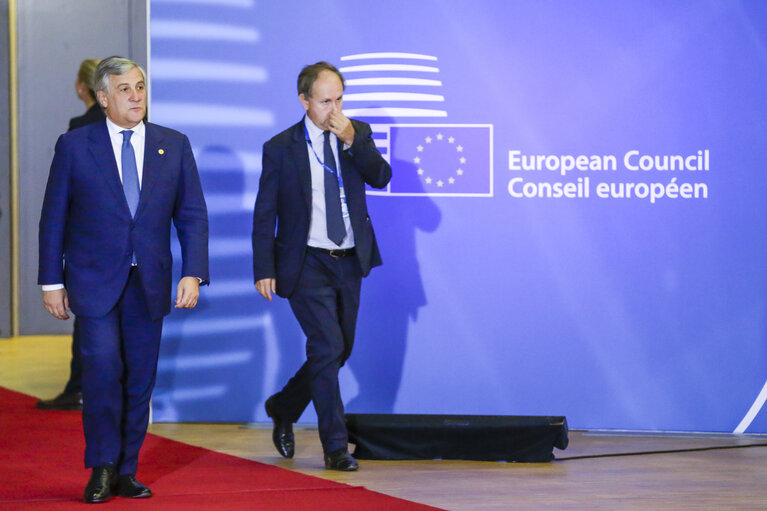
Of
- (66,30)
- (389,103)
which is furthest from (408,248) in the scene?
(66,30)

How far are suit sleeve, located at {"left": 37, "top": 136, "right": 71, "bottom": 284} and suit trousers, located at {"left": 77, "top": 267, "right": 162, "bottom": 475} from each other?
20 centimetres

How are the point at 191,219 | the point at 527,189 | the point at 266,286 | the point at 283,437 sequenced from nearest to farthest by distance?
the point at 191,219, the point at 266,286, the point at 283,437, the point at 527,189

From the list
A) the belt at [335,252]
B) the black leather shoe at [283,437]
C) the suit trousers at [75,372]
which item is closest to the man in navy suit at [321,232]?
the belt at [335,252]

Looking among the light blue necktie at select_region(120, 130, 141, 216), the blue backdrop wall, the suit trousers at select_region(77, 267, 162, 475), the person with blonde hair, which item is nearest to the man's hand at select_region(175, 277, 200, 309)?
the suit trousers at select_region(77, 267, 162, 475)

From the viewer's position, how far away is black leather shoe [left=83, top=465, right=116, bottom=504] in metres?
3.85

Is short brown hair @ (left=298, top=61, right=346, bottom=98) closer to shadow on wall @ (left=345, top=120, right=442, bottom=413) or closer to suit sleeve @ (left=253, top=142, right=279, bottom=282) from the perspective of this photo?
suit sleeve @ (left=253, top=142, right=279, bottom=282)

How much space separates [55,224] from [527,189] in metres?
2.48

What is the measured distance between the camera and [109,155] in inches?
154

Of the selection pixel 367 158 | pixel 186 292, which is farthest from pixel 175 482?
pixel 367 158

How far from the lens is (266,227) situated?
458cm

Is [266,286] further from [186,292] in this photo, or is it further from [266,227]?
[186,292]

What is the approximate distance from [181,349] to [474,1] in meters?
2.34

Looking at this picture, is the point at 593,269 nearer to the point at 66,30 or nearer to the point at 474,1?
the point at 474,1

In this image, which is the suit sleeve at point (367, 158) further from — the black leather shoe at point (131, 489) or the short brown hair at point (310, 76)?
the black leather shoe at point (131, 489)
